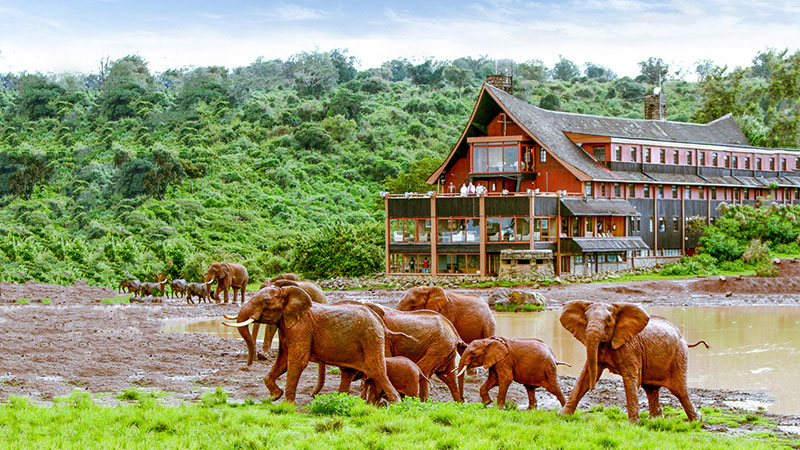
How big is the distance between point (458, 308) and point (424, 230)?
33.5 meters

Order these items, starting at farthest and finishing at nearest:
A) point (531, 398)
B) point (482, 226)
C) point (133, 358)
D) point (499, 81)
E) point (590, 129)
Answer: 1. point (499, 81)
2. point (590, 129)
3. point (482, 226)
4. point (133, 358)
5. point (531, 398)

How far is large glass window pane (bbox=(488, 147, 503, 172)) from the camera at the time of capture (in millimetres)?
54594

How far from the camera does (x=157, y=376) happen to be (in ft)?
54.4

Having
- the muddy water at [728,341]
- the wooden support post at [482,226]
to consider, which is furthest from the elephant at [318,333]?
the wooden support post at [482,226]

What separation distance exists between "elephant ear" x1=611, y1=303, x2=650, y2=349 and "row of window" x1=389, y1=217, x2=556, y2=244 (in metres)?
36.7

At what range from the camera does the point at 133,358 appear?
18922mm

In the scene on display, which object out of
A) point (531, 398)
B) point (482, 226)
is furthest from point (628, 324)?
point (482, 226)

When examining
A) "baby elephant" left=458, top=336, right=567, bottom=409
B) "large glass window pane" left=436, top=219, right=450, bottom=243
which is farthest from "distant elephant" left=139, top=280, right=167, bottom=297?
"baby elephant" left=458, top=336, right=567, bottom=409

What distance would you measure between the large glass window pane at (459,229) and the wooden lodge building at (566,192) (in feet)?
0.20

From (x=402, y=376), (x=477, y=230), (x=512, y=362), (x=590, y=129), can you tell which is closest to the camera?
(x=402, y=376)

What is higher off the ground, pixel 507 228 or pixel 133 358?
pixel 507 228

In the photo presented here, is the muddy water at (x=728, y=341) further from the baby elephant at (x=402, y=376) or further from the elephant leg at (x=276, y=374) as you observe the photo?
the elephant leg at (x=276, y=374)

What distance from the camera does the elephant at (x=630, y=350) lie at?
12289 millimetres

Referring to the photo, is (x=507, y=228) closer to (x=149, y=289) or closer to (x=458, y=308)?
(x=149, y=289)
